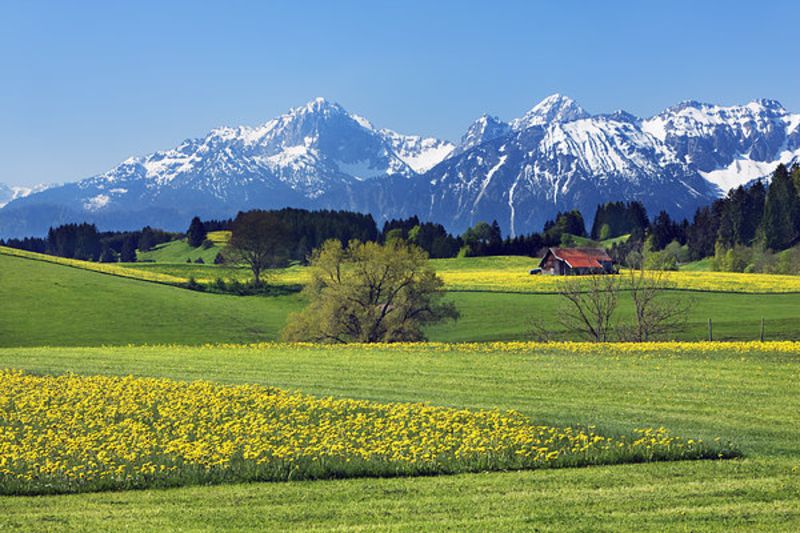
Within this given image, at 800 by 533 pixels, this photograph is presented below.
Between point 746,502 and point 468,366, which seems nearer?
point 746,502

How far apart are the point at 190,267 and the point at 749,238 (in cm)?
9536

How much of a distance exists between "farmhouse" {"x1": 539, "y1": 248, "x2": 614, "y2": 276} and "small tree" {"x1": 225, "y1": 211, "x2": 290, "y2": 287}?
39239 millimetres

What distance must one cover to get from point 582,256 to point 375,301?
72.0 m

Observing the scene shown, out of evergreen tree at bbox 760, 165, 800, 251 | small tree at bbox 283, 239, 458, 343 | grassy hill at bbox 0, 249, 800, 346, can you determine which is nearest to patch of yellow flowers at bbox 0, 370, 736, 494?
small tree at bbox 283, 239, 458, 343

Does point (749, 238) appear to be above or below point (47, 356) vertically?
above

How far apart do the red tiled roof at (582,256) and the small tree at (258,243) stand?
40.1 metres

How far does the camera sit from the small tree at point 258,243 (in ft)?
395

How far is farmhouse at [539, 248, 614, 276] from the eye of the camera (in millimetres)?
130375

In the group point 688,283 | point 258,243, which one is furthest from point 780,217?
point 258,243

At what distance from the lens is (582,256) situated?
446ft

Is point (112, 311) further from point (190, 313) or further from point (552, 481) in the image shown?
point (552, 481)

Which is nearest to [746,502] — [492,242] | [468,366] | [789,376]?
[789,376]

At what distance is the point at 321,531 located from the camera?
46.7ft

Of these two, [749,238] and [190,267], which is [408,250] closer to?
[190,267]
